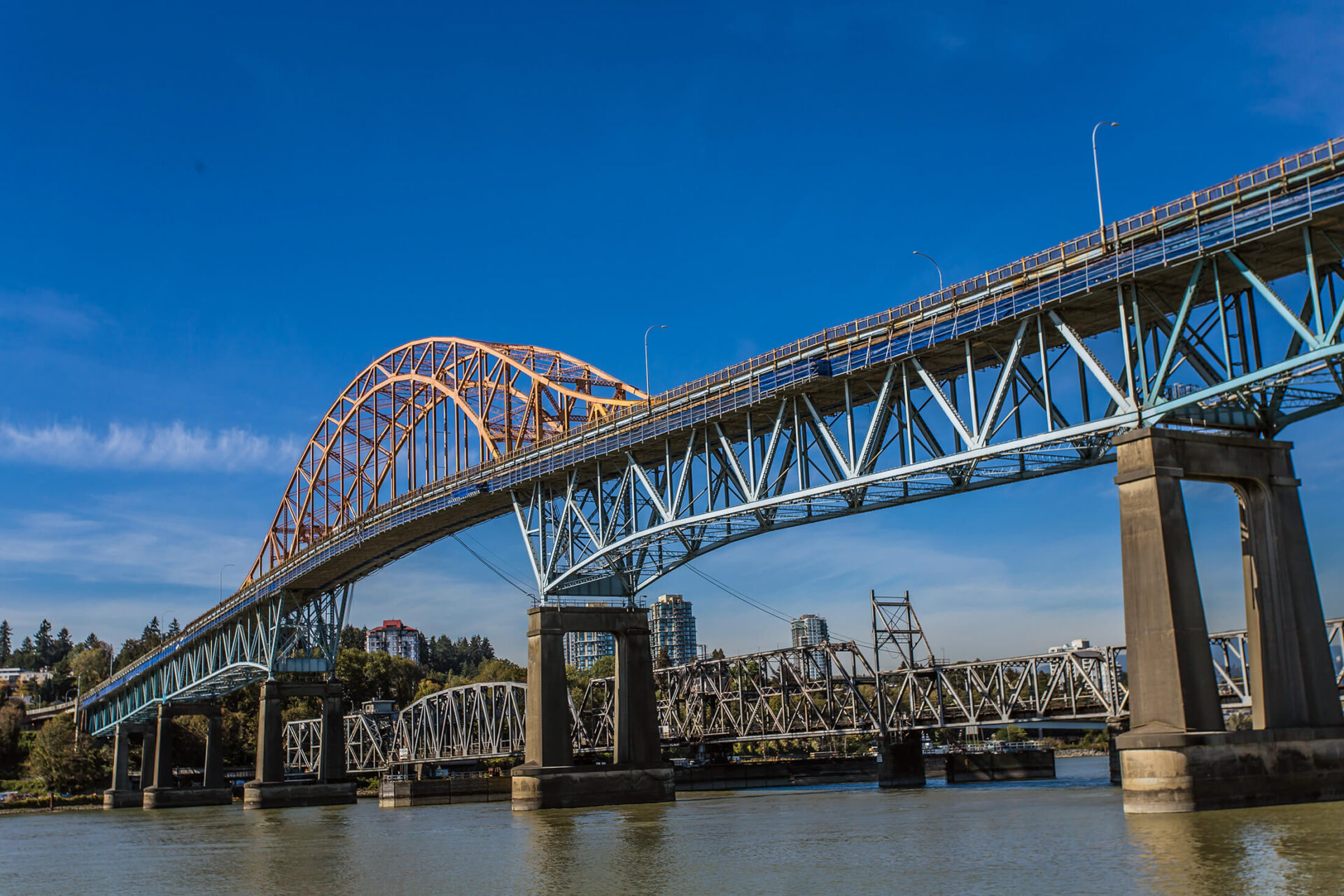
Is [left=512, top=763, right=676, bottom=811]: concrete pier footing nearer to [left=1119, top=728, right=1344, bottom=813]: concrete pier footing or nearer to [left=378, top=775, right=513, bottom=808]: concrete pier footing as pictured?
[left=378, top=775, right=513, bottom=808]: concrete pier footing

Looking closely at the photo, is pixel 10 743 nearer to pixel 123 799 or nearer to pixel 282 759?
pixel 123 799

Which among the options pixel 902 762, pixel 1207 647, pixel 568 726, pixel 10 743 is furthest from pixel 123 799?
pixel 1207 647

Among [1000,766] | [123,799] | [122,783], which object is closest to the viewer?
[1000,766]

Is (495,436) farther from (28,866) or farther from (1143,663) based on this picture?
(1143,663)

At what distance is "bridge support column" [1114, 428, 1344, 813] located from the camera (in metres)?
37.4

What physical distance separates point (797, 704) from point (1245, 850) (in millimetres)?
82489

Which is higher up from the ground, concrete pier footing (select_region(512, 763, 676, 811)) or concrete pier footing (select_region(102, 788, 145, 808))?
concrete pier footing (select_region(512, 763, 676, 811))

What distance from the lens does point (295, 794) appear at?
108562 millimetres

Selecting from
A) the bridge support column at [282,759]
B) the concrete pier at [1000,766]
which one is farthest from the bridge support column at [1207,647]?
the bridge support column at [282,759]

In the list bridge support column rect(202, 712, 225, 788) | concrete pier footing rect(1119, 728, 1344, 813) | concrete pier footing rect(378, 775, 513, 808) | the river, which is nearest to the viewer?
the river

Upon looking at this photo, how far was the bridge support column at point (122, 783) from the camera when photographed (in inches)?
5620

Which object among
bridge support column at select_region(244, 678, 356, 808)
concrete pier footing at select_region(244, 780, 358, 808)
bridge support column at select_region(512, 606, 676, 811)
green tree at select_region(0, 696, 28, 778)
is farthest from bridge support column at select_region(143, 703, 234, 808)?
bridge support column at select_region(512, 606, 676, 811)

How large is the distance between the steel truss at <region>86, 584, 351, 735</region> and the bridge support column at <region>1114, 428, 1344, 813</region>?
292 ft

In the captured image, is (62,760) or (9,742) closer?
(62,760)
